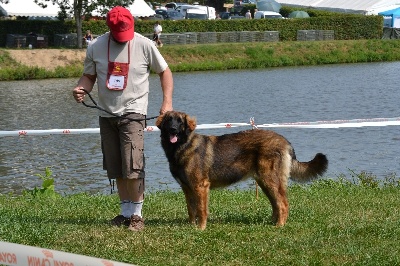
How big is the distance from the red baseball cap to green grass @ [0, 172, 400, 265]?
1.95m

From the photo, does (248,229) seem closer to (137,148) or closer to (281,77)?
(137,148)

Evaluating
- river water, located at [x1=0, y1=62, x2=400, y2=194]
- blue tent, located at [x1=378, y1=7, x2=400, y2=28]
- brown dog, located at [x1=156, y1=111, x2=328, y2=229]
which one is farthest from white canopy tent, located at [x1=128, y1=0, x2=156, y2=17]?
brown dog, located at [x1=156, y1=111, x2=328, y2=229]

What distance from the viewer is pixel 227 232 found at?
28.4 ft

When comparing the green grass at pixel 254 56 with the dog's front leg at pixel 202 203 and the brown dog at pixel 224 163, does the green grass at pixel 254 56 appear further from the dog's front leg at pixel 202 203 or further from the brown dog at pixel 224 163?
the dog's front leg at pixel 202 203

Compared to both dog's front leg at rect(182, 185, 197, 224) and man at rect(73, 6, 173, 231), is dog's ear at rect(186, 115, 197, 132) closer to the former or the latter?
man at rect(73, 6, 173, 231)

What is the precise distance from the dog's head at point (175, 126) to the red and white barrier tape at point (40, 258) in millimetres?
2886

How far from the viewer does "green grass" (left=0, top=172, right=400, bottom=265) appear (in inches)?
298

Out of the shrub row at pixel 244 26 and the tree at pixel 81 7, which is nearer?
the tree at pixel 81 7

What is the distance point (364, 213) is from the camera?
9.79 metres

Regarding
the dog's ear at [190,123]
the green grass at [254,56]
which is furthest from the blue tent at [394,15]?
the dog's ear at [190,123]

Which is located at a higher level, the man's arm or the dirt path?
the man's arm

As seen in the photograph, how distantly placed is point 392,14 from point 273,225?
54.5 metres

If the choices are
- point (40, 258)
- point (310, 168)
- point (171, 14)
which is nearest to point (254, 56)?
point (171, 14)

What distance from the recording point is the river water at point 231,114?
1798 centimetres
